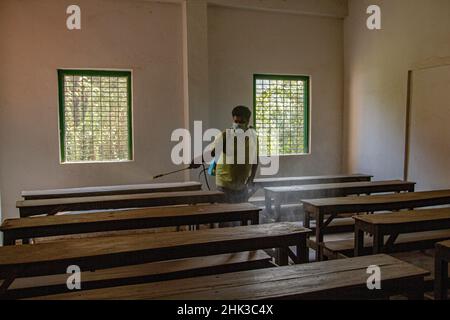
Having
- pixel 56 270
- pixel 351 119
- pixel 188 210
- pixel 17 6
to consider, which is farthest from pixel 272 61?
pixel 56 270

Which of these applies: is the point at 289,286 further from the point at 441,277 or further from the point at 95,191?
the point at 95,191

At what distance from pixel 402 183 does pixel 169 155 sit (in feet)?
10.3

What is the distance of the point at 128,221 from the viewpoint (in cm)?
268

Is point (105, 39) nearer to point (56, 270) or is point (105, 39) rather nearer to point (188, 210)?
point (188, 210)

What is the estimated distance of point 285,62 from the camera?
6363mm

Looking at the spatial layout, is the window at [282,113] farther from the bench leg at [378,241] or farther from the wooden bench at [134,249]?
the wooden bench at [134,249]

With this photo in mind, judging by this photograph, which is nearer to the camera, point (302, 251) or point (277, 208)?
point (302, 251)

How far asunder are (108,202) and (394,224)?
232cm

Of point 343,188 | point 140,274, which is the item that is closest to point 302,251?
point 140,274

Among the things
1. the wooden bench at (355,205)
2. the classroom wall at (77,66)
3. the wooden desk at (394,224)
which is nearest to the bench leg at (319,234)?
the wooden bench at (355,205)

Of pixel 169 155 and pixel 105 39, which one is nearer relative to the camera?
pixel 105 39

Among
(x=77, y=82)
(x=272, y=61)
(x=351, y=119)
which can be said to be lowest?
(x=351, y=119)

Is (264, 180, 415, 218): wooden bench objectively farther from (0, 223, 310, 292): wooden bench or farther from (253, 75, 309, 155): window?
(253, 75, 309, 155): window
